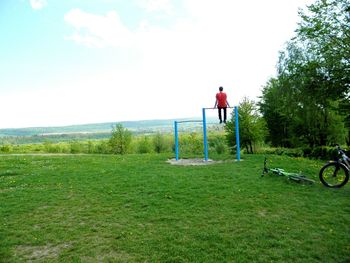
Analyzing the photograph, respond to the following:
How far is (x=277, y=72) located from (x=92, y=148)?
2879 centimetres

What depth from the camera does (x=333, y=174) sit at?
7840 millimetres

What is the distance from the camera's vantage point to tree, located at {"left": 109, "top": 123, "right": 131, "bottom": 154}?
38.0 meters

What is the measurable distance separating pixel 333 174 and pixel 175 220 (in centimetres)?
508

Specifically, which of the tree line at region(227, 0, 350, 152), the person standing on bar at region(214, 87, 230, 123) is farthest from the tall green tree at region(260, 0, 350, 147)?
the person standing on bar at region(214, 87, 230, 123)

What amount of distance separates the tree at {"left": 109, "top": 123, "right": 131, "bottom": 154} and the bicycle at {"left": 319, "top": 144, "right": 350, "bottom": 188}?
32.1 metres

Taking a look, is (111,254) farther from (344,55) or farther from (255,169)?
(344,55)

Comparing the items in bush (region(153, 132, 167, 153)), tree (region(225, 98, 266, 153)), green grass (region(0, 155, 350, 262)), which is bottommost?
bush (region(153, 132, 167, 153))

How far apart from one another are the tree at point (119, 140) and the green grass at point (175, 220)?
28898mm

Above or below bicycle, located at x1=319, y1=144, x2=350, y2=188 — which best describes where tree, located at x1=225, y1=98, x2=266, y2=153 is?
above

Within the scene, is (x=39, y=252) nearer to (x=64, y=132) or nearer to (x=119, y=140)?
(x=119, y=140)

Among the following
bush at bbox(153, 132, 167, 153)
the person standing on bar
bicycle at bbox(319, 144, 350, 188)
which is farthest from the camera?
bush at bbox(153, 132, 167, 153)

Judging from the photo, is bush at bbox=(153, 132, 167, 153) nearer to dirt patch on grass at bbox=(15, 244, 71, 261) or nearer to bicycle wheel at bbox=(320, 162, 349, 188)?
bicycle wheel at bbox=(320, 162, 349, 188)

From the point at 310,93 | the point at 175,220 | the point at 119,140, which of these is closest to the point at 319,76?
the point at 310,93

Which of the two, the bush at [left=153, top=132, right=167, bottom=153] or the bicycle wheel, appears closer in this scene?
the bicycle wheel
